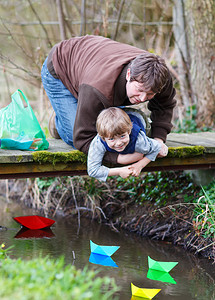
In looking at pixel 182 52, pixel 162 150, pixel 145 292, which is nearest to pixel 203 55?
pixel 182 52

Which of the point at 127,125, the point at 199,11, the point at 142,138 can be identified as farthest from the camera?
the point at 199,11

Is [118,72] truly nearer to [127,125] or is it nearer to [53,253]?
[127,125]

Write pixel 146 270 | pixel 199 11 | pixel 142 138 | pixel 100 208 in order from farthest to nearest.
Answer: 1. pixel 199 11
2. pixel 100 208
3. pixel 146 270
4. pixel 142 138

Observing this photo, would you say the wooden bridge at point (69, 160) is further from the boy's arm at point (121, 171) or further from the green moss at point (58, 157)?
the boy's arm at point (121, 171)

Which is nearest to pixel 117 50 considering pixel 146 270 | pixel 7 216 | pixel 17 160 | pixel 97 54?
pixel 97 54

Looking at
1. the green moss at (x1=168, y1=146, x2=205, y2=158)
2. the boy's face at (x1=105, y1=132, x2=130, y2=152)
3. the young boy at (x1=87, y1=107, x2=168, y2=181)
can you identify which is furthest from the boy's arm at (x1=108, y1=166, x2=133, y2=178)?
the green moss at (x1=168, y1=146, x2=205, y2=158)

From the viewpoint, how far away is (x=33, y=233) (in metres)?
4.48

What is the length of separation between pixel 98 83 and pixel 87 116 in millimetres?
272

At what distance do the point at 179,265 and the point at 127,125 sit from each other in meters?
1.46

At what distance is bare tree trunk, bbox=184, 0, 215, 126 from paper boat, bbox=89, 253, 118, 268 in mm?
3120

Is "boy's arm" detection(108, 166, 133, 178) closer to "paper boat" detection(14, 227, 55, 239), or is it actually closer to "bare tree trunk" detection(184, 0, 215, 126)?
"paper boat" detection(14, 227, 55, 239)

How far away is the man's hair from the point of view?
2.89 metres

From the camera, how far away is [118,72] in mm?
3082

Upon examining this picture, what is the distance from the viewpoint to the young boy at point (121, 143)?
2986 millimetres
